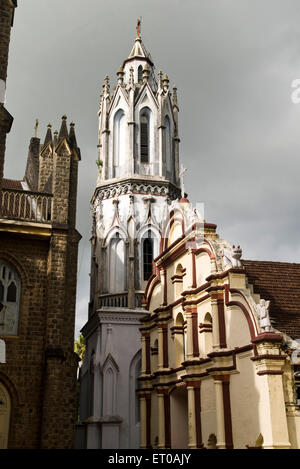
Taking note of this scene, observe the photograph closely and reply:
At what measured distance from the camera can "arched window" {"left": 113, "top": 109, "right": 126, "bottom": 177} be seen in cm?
3453

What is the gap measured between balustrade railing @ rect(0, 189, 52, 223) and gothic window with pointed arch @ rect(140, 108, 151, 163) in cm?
1552

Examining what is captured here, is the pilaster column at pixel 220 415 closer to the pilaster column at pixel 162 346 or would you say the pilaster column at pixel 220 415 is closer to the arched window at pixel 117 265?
the pilaster column at pixel 162 346

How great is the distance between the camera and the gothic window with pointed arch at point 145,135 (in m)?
34.7

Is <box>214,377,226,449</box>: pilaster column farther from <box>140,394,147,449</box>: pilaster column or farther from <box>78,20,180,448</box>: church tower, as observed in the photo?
<box>78,20,180,448</box>: church tower

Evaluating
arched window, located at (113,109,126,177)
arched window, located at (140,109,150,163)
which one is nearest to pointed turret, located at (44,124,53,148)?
arched window, located at (113,109,126,177)

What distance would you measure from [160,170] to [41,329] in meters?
17.7

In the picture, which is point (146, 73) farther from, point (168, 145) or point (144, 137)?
point (168, 145)

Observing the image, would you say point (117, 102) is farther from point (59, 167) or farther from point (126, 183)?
point (59, 167)

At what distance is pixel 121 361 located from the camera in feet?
97.8

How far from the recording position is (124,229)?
3272 centimetres

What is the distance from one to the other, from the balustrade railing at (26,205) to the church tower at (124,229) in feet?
38.6

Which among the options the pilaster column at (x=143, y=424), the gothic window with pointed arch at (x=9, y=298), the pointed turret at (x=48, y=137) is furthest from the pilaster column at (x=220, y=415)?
the pointed turret at (x=48, y=137)

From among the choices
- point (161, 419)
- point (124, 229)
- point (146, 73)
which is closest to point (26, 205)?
point (161, 419)
